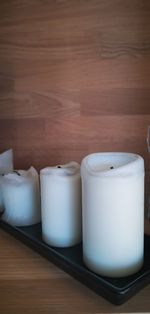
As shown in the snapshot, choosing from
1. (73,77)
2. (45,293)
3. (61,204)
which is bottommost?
(45,293)

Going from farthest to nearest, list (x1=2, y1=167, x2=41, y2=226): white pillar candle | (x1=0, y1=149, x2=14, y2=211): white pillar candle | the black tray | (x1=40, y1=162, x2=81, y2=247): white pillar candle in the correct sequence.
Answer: (x1=0, y1=149, x2=14, y2=211): white pillar candle → (x1=2, y1=167, x2=41, y2=226): white pillar candle → (x1=40, y1=162, x2=81, y2=247): white pillar candle → the black tray

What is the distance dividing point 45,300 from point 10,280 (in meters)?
0.08

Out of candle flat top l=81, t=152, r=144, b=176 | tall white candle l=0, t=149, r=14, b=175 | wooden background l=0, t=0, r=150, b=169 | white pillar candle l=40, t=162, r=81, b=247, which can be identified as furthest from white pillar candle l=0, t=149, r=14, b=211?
candle flat top l=81, t=152, r=144, b=176

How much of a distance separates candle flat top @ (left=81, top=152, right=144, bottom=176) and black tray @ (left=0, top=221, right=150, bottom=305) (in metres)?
0.16

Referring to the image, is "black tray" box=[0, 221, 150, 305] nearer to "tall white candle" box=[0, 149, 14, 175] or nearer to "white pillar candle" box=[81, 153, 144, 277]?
"white pillar candle" box=[81, 153, 144, 277]

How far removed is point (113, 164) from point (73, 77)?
1.35 ft

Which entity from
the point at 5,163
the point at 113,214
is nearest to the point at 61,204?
the point at 113,214

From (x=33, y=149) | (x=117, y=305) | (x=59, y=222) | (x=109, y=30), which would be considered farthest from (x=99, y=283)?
(x=109, y=30)

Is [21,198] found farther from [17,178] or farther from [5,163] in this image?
[5,163]

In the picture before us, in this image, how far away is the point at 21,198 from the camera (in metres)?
0.64

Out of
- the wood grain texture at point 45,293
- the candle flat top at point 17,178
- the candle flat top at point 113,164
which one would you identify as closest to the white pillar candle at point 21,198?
the candle flat top at point 17,178

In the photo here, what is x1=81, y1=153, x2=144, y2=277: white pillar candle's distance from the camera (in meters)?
0.44

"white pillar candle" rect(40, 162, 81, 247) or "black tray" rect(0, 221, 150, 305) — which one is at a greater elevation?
"white pillar candle" rect(40, 162, 81, 247)

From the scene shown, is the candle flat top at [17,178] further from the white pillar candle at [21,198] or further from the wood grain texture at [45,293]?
the wood grain texture at [45,293]
